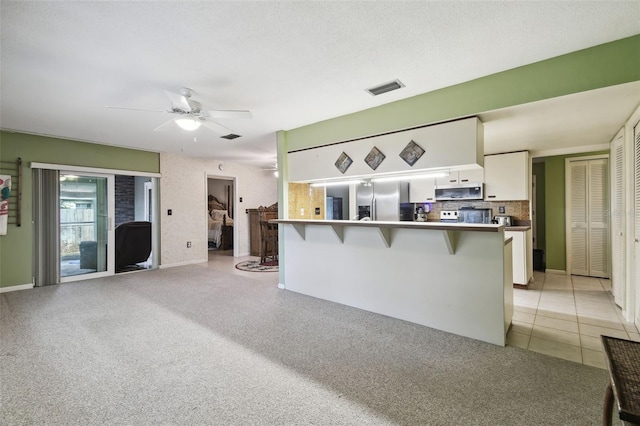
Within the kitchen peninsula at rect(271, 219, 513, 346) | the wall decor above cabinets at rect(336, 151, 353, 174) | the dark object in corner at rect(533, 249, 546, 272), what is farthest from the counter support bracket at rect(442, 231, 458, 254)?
the dark object in corner at rect(533, 249, 546, 272)

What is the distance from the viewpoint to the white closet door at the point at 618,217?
11.3ft

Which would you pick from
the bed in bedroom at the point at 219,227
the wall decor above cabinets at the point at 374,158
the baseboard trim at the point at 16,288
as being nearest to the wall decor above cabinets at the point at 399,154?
the wall decor above cabinets at the point at 374,158

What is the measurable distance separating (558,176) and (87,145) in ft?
29.1

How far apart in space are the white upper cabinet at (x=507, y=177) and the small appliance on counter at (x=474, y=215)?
1.11 feet

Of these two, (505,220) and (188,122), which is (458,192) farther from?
(188,122)

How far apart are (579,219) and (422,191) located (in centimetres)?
286

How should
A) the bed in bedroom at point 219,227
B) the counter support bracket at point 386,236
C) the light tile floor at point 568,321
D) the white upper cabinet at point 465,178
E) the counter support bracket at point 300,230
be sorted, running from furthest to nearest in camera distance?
the bed in bedroom at point 219,227
the white upper cabinet at point 465,178
the counter support bracket at point 300,230
the counter support bracket at point 386,236
the light tile floor at point 568,321

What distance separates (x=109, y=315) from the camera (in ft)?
11.3

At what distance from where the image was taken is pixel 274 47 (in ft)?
7.47

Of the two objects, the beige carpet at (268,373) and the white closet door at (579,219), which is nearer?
the beige carpet at (268,373)

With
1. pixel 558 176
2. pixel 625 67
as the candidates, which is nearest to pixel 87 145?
pixel 625 67

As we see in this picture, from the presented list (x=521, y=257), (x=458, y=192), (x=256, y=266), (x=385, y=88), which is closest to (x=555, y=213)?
(x=521, y=257)

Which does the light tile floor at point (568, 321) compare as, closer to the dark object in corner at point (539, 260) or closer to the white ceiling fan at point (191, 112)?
the dark object in corner at point (539, 260)

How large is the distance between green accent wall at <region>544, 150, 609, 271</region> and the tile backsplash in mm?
1091
